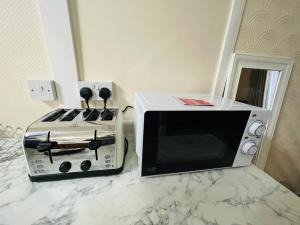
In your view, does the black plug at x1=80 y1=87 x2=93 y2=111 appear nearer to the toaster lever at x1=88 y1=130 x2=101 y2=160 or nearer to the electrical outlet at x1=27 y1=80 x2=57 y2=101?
the electrical outlet at x1=27 y1=80 x2=57 y2=101

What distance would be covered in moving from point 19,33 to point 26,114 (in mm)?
355

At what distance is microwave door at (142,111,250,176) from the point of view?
50 cm

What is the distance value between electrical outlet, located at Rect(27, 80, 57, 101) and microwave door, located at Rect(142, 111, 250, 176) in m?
0.50

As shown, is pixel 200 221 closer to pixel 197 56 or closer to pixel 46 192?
pixel 46 192

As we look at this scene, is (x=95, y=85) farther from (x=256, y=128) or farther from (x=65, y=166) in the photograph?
(x=256, y=128)

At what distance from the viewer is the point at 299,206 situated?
0.47m

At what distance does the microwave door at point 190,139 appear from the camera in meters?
0.50

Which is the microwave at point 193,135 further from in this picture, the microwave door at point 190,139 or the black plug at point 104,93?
the black plug at point 104,93

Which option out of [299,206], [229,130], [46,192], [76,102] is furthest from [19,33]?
[299,206]

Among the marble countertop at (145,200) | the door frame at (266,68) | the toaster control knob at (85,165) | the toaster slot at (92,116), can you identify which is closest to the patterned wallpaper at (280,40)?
the door frame at (266,68)

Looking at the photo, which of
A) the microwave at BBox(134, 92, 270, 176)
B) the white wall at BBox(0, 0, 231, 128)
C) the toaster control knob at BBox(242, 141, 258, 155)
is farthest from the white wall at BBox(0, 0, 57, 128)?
the toaster control knob at BBox(242, 141, 258, 155)

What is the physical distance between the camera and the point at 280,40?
84cm

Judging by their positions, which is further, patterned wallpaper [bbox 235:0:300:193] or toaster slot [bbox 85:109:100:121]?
patterned wallpaper [bbox 235:0:300:193]

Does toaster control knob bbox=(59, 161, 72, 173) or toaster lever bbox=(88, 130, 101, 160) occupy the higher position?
toaster lever bbox=(88, 130, 101, 160)
